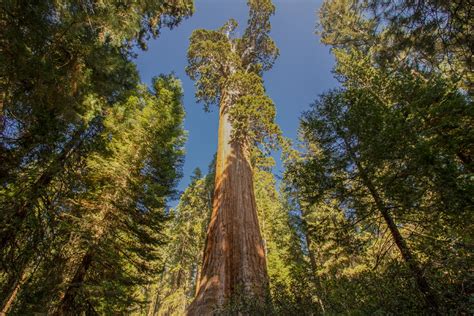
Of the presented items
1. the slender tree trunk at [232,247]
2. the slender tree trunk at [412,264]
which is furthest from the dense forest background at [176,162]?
the slender tree trunk at [232,247]

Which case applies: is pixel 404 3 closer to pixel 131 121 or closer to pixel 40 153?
pixel 131 121

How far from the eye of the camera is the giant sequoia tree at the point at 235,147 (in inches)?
188

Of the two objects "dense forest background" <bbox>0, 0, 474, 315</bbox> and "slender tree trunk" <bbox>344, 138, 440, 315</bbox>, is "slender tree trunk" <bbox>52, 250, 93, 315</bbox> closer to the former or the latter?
"dense forest background" <bbox>0, 0, 474, 315</bbox>

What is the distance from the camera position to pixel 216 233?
564 cm

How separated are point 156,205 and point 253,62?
Answer: 9911mm

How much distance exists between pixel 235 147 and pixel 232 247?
3392 millimetres

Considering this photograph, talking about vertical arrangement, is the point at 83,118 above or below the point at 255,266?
above

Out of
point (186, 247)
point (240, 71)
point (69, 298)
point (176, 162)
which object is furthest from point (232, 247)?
point (186, 247)

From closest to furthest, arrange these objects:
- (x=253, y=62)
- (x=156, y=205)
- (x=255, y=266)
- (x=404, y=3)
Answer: (x=404, y=3)
(x=255, y=266)
(x=156, y=205)
(x=253, y=62)

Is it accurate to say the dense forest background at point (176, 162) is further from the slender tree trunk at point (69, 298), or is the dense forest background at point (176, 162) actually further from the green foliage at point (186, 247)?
the green foliage at point (186, 247)

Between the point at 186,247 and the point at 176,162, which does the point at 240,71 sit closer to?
the point at 176,162

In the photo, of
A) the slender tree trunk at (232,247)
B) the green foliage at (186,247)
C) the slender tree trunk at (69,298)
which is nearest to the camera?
the slender tree trunk at (232,247)

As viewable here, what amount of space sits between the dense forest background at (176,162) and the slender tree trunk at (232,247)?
0.47 metres

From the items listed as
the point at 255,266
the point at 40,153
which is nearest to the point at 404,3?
the point at 255,266
